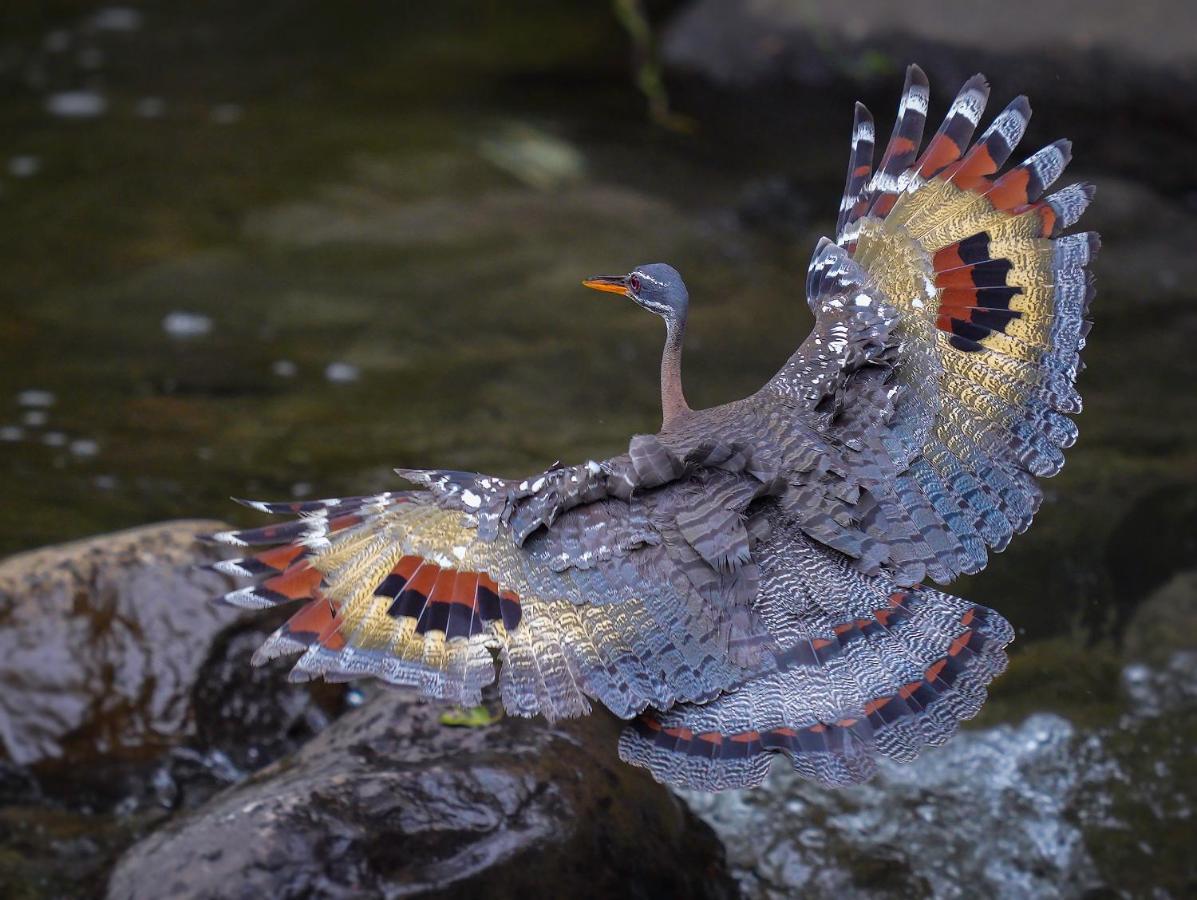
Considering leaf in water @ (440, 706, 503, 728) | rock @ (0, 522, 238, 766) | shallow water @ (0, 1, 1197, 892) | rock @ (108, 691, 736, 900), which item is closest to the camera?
rock @ (108, 691, 736, 900)

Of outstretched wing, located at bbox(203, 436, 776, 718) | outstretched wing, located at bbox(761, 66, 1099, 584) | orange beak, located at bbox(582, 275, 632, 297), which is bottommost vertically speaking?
outstretched wing, located at bbox(203, 436, 776, 718)

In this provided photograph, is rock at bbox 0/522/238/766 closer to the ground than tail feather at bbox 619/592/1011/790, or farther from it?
closer to the ground

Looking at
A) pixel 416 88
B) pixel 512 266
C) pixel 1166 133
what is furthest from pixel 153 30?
pixel 1166 133

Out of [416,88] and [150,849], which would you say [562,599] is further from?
[416,88]

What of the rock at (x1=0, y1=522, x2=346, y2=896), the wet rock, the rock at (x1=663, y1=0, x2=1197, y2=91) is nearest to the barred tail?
the wet rock

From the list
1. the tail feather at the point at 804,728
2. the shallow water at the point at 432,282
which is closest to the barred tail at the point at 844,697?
the tail feather at the point at 804,728

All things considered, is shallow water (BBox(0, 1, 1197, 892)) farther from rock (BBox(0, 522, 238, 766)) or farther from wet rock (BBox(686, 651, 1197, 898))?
rock (BBox(0, 522, 238, 766))

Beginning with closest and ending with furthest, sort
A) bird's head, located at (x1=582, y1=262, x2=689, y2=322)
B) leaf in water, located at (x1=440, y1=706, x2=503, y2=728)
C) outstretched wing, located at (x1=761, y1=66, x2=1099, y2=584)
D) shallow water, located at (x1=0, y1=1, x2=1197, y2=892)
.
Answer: outstretched wing, located at (x1=761, y1=66, x2=1099, y2=584), leaf in water, located at (x1=440, y1=706, x2=503, y2=728), bird's head, located at (x1=582, y1=262, x2=689, y2=322), shallow water, located at (x1=0, y1=1, x2=1197, y2=892)

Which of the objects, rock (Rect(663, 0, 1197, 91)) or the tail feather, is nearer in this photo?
the tail feather
